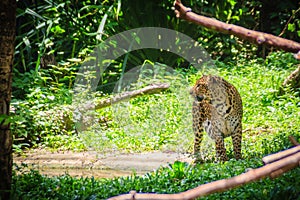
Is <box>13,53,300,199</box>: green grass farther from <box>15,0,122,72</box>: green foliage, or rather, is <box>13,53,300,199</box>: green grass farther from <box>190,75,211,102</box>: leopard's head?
<box>15,0,122,72</box>: green foliage

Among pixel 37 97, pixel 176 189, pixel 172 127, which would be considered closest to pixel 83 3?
pixel 37 97

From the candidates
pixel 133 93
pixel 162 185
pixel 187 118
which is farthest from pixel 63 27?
pixel 162 185

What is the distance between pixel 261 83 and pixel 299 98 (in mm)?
1236

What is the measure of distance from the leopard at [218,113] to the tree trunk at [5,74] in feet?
9.04

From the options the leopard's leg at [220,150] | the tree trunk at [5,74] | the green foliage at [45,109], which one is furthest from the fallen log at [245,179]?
the green foliage at [45,109]

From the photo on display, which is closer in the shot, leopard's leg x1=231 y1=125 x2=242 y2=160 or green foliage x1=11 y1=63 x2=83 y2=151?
leopard's leg x1=231 y1=125 x2=242 y2=160

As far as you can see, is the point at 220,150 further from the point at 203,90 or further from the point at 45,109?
the point at 45,109

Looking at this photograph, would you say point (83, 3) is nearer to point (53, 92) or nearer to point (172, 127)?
point (53, 92)

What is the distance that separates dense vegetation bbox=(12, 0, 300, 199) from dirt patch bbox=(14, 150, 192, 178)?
27 cm

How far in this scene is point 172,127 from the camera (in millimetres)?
8539

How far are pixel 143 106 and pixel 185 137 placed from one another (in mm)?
1778

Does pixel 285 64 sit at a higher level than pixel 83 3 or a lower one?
lower

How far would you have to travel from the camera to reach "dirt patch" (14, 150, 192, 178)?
6.18m

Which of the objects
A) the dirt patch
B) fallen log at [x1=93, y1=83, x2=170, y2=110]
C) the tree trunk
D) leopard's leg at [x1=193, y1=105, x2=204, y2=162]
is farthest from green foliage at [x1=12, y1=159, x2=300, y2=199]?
fallen log at [x1=93, y1=83, x2=170, y2=110]
